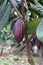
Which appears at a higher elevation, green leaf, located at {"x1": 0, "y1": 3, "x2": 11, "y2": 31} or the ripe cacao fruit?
green leaf, located at {"x1": 0, "y1": 3, "x2": 11, "y2": 31}

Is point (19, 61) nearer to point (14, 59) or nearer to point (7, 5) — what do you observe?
point (14, 59)

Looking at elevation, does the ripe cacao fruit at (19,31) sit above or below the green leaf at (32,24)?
below

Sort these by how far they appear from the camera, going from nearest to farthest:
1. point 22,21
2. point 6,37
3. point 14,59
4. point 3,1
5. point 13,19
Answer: point 22,21 → point 3,1 → point 13,19 → point 6,37 → point 14,59

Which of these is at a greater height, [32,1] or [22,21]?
[32,1]

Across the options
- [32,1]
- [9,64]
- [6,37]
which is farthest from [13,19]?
[9,64]

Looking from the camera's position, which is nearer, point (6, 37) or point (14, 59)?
point (6, 37)

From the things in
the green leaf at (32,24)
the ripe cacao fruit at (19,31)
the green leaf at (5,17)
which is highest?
the green leaf at (5,17)

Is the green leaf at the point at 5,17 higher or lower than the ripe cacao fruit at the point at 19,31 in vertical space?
higher

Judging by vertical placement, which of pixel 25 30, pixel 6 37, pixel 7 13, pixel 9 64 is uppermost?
pixel 6 37

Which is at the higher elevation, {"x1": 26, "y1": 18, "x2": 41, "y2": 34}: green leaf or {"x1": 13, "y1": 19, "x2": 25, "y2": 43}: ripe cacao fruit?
{"x1": 26, "y1": 18, "x2": 41, "y2": 34}: green leaf

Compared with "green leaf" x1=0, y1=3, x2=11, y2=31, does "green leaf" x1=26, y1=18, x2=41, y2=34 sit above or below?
below

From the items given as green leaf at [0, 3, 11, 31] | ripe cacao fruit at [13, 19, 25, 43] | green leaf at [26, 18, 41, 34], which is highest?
green leaf at [0, 3, 11, 31]
